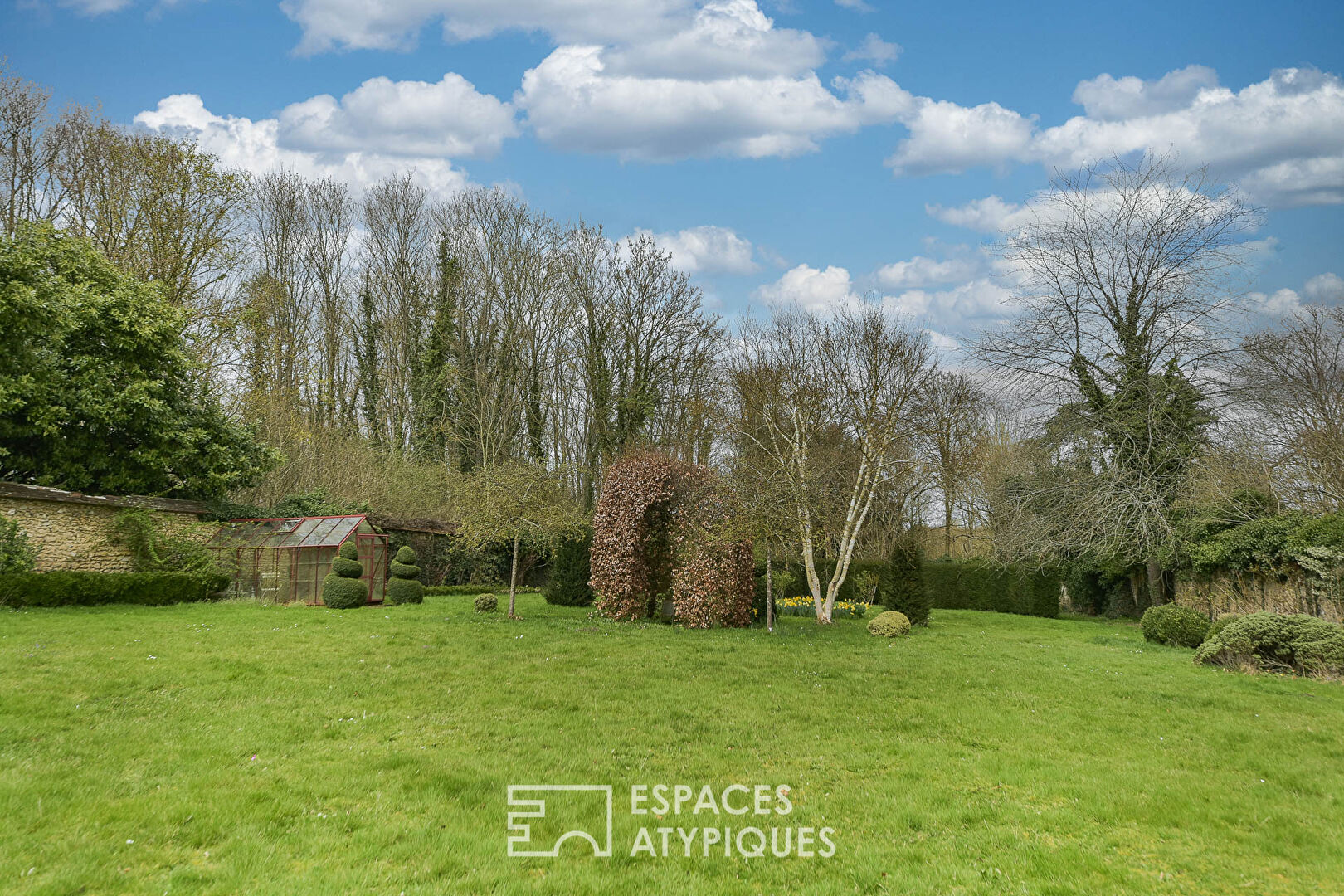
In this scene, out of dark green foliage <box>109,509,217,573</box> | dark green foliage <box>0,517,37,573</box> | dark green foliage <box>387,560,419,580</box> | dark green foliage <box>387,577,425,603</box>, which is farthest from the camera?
dark green foliage <box>387,560,419,580</box>

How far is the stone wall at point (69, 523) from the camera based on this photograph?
17.1 meters

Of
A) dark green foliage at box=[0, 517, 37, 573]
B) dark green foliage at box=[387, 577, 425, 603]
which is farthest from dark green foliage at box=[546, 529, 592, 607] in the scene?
dark green foliage at box=[0, 517, 37, 573]

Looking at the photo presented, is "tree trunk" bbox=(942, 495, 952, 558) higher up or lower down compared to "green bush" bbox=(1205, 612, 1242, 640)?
higher up

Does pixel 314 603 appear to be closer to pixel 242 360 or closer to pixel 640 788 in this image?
pixel 242 360

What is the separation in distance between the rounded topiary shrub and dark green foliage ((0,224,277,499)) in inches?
721

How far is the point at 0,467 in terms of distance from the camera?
18.5 metres

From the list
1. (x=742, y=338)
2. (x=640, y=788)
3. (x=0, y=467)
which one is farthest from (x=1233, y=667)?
(x=0, y=467)

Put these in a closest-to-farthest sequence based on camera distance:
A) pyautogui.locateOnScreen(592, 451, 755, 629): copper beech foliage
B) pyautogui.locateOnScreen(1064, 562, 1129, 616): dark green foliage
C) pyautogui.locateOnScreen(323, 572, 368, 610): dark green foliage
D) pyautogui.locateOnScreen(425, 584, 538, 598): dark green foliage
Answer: pyautogui.locateOnScreen(592, 451, 755, 629): copper beech foliage < pyautogui.locateOnScreen(323, 572, 368, 610): dark green foliage < pyautogui.locateOnScreen(1064, 562, 1129, 616): dark green foliage < pyautogui.locateOnScreen(425, 584, 538, 598): dark green foliage

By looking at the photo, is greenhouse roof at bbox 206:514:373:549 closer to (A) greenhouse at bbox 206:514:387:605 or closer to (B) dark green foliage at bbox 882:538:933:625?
(A) greenhouse at bbox 206:514:387:605

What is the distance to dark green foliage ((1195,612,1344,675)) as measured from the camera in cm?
1123

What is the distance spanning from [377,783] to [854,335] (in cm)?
2144

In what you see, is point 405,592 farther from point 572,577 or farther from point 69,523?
point 69,523

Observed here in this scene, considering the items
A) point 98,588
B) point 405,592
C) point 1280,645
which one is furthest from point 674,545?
point 98,588

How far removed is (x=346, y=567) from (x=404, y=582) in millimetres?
1587
